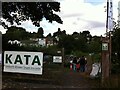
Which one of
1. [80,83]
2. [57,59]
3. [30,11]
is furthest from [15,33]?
[80,83]

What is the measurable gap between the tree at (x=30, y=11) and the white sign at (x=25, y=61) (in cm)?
714

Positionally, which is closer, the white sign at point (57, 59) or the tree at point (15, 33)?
the tree at point (15, 33)

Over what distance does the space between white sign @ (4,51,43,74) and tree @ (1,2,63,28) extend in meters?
7.14

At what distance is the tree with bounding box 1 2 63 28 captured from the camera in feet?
65.3

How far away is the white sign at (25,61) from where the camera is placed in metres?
12.2

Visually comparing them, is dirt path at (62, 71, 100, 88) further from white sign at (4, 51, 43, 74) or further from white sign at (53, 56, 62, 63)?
white sign at (53, 56, 62, 63)

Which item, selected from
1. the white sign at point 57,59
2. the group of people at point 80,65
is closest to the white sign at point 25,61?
the white sign at point 57,59

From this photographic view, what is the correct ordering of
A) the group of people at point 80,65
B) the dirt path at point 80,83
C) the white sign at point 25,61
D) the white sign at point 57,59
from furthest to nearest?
the group of people at point 80,65, the white sign at point 57,59, the dirt path at point 80,83, the white sign at point 25,61

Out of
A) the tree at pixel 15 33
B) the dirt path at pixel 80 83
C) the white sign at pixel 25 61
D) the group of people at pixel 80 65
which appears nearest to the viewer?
the white sign at pixel 25 61

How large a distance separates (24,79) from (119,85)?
5.92 meters

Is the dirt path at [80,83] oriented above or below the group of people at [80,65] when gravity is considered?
below

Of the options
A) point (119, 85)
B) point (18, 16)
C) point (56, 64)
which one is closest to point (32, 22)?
point (18, 16)

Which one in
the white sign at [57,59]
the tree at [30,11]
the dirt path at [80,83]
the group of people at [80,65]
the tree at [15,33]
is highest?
the tree at [30,11]

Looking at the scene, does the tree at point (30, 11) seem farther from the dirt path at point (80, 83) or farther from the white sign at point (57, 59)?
the dirt path at point (80, 83)
